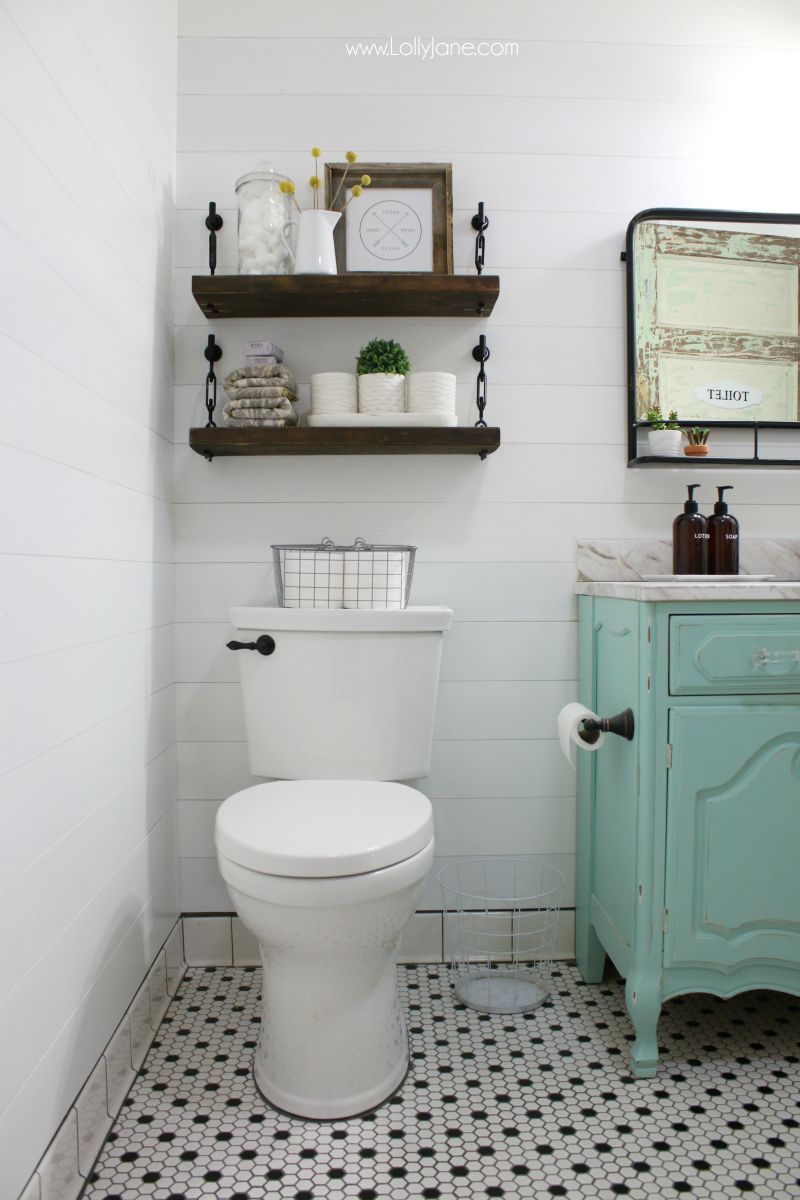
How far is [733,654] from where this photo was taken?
1.42m

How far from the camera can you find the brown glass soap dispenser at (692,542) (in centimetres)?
177

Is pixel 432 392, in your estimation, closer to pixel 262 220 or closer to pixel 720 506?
pixel 262 220

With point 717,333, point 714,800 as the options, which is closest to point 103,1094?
point 714,800

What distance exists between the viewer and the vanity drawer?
55.7 inches

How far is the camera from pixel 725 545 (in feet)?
5.82

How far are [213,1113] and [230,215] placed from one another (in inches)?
70.4

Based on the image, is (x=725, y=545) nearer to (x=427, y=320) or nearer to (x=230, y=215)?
(x=427, y=320)

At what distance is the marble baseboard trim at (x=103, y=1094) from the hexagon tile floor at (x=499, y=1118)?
3 cm

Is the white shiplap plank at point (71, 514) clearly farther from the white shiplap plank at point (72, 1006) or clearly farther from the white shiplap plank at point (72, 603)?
the white shiplap plank at point (72, 1006)

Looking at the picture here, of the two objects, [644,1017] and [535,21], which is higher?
[535,21]

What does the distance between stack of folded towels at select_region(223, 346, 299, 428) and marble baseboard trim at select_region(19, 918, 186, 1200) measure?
1126 millimetres

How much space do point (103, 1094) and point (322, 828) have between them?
0.55m

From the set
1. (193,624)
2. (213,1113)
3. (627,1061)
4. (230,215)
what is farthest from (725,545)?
(213,1113)

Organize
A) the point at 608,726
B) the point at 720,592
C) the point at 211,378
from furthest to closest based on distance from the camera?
the point at 211,378, the point at 608,726, the point at 720,592
